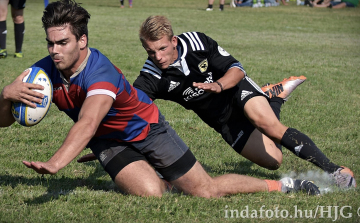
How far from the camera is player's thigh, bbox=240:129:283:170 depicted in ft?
17.5

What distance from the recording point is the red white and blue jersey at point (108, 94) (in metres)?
3.85

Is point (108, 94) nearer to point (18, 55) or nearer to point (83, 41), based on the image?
point (83, 41)

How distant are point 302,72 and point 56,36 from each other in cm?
819

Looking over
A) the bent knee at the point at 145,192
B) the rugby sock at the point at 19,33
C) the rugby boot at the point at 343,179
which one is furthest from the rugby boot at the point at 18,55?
the rugby boot at the point at 343,179

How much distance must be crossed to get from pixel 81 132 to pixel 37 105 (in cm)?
68

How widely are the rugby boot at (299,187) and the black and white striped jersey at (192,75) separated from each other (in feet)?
3.64

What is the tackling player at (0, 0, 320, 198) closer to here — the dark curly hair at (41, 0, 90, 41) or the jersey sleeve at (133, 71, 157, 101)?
the dark curly hair at (41, 0, 90, 41)

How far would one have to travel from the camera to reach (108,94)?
373 centimetres

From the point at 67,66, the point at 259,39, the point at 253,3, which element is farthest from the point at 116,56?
the point at 253,3

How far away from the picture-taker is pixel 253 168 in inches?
227

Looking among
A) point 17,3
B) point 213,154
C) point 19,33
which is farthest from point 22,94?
point 19,33

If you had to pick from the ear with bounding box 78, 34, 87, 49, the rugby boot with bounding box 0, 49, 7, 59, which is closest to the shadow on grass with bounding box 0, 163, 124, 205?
the ear with bounding box 78, 34, 87, 49

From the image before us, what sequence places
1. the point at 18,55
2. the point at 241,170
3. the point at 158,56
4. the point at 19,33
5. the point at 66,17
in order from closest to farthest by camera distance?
the point at 66,17, the point at 158,56, the point at 241,170, the point at 19,33, the point at 18,55

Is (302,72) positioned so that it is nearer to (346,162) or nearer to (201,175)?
(346,162)
